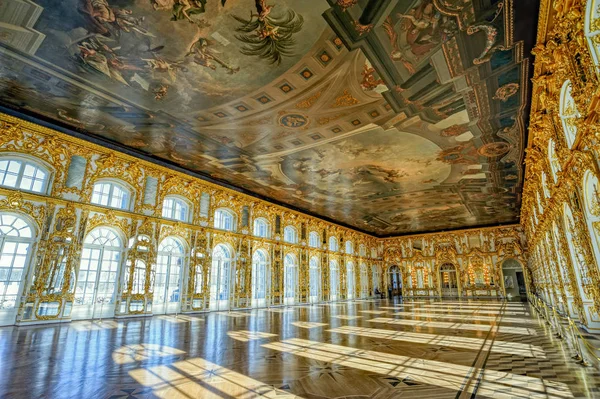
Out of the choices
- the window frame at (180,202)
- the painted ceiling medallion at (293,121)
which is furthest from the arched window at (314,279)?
the painted ceiling medallion at (293,121)

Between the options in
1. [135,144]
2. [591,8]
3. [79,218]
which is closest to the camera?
[591,8]

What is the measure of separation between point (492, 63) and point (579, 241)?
4531mm

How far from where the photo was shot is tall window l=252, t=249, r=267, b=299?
55.2 feet

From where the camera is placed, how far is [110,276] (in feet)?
37.2

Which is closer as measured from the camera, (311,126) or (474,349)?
(474,349)

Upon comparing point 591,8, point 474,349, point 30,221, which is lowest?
point 474,349

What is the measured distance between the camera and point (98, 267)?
11.1 meters

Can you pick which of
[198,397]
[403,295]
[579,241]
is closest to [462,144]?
[579,241]

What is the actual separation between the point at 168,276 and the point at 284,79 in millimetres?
9799

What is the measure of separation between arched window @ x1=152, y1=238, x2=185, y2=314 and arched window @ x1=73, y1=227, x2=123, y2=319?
160 centimetres

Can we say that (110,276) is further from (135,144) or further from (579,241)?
Result: (579,241)

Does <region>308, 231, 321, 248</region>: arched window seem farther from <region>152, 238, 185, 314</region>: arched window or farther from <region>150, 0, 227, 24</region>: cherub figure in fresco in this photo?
<region>150, 0, 227, 24</region>: cherub figure in fresco

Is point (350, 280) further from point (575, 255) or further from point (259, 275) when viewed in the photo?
point (575, 255)

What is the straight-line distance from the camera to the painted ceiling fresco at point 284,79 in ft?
19.5
